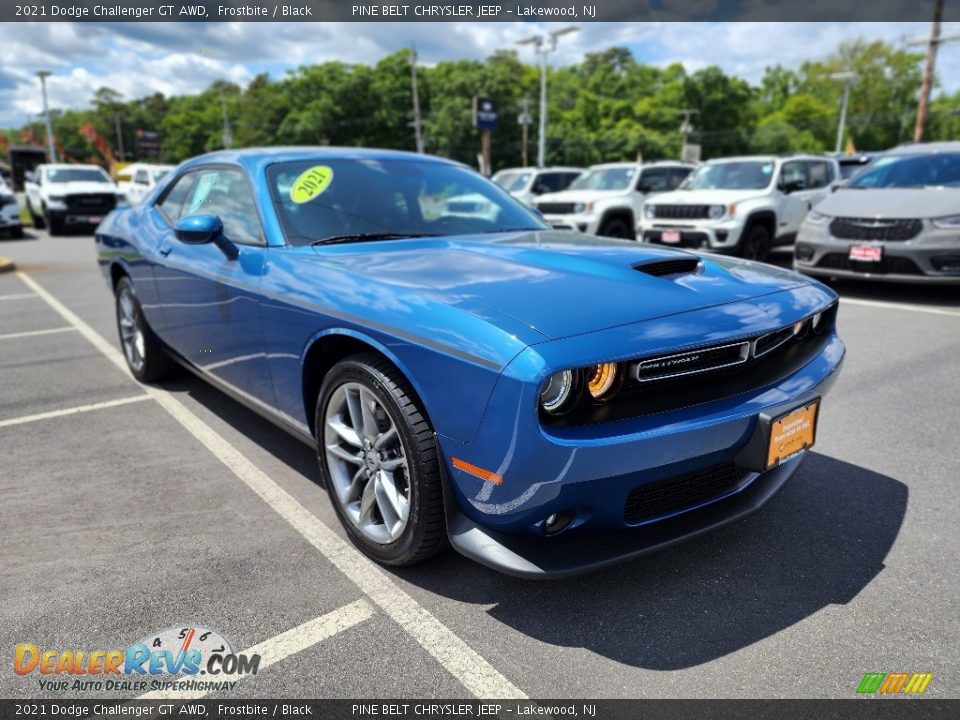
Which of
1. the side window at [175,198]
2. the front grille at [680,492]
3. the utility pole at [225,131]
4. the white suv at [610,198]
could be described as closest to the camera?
the front grille at [680,492]

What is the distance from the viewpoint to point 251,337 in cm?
311

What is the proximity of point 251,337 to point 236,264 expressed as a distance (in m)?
0.35

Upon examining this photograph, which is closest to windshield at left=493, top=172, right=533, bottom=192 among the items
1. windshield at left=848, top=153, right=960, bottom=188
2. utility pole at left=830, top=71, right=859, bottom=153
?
windshield at left=848, top=153, right=960, bottom=188

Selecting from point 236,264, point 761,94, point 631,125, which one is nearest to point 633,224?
point 236,264

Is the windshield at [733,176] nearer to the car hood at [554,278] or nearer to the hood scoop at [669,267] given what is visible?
the car hood at [554,278]

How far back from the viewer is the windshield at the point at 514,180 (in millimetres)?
15609

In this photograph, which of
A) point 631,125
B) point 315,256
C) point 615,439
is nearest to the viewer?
point 615,439

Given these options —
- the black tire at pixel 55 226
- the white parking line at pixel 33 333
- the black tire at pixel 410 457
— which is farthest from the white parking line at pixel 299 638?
the black tire at pixel 55 226

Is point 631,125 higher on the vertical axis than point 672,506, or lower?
higher

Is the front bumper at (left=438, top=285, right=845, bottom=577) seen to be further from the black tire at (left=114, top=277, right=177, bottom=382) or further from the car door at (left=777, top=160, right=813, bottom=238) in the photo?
the car door at (left=777, top=160, right=813, bottom=238)

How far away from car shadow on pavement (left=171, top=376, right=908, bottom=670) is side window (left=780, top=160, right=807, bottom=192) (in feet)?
27.7

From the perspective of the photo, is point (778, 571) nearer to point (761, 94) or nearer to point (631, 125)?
point (631, 125)

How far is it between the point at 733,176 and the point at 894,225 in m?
3.81

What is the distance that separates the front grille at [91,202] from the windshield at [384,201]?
16.9 m
